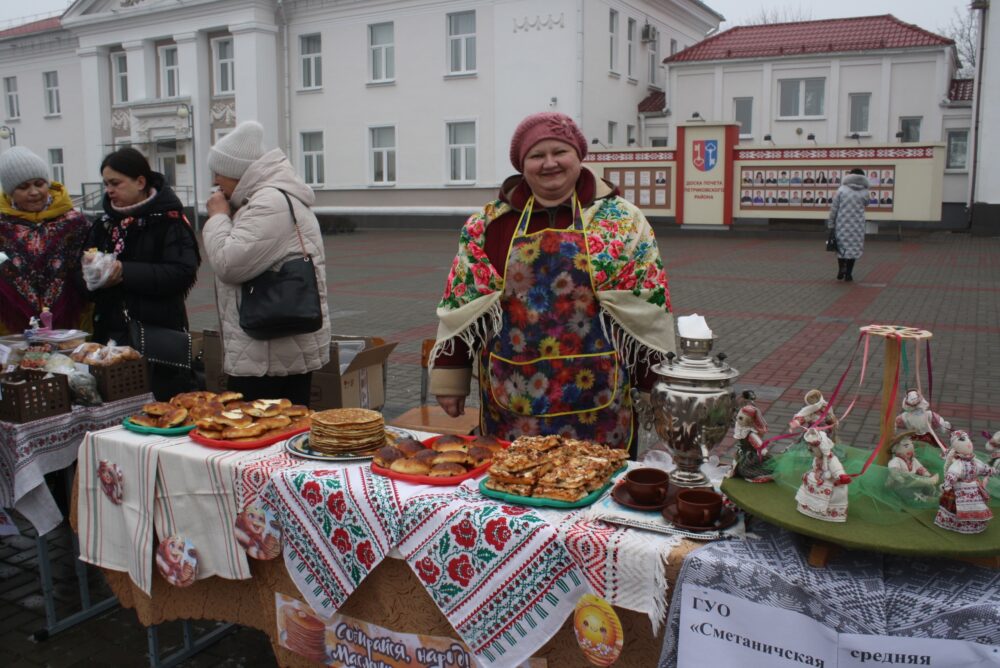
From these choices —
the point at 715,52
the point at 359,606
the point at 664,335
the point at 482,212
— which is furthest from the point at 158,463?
the point at 715,52

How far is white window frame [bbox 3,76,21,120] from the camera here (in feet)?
124

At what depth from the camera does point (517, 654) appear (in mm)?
2186

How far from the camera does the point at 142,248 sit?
4.08 metres

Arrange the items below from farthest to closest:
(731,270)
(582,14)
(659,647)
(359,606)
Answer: (582,14)
(731,270)
(359,606)
(659,647)

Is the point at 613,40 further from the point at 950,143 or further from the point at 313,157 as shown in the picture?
the point at 313,157

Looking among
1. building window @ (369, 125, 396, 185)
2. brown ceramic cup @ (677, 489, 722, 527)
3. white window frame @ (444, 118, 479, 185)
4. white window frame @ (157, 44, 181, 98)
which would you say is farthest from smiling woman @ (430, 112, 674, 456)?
white window frame @ (157, 44, 181, 98)

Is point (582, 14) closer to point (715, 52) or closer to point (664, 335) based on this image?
point (715, 52)

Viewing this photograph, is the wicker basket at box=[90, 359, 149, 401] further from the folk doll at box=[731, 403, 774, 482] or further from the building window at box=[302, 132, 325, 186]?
the building window at box=[302, 132, 325, 186]

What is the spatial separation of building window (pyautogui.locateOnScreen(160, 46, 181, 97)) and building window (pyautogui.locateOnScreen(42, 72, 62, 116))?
7273 millimetres

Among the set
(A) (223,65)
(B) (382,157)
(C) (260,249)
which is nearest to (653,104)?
(B) (382,157)

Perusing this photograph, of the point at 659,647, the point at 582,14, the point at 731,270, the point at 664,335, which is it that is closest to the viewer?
the point at 659,647

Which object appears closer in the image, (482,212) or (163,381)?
(482,212)

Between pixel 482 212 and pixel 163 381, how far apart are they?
2172 millimetres

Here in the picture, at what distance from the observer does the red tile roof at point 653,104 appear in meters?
29.4
